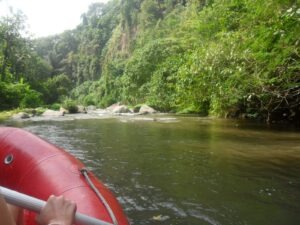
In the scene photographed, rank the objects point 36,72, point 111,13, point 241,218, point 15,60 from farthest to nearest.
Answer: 1. point 111,13
2. point 36,72
3. point 15,60
4. point 241,218

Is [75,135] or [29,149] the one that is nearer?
[29,149]

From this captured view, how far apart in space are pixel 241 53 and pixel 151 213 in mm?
7333

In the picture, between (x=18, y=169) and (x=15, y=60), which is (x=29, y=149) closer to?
(x=18, y=169)

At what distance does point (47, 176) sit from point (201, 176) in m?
3.48

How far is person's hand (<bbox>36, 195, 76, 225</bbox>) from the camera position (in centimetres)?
150

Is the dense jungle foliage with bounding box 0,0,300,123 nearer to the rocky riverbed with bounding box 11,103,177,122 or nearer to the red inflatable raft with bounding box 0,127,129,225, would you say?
the rocky riverbed with bounding box 11,103,177,122

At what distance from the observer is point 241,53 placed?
10766mm

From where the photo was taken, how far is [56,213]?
1507 mm

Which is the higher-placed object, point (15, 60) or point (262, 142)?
point (15, 60)

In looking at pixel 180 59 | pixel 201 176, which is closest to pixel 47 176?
pixel 201 176

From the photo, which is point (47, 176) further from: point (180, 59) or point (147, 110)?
point (147, 110)

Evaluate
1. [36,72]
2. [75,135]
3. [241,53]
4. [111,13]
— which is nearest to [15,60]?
[36,72]

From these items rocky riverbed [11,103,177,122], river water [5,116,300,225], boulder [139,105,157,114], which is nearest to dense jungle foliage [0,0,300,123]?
boulder [139,105,157,114]

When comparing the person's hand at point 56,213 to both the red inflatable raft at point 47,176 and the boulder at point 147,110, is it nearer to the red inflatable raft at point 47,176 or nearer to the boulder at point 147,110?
the red inflatable raft at point 47,176
